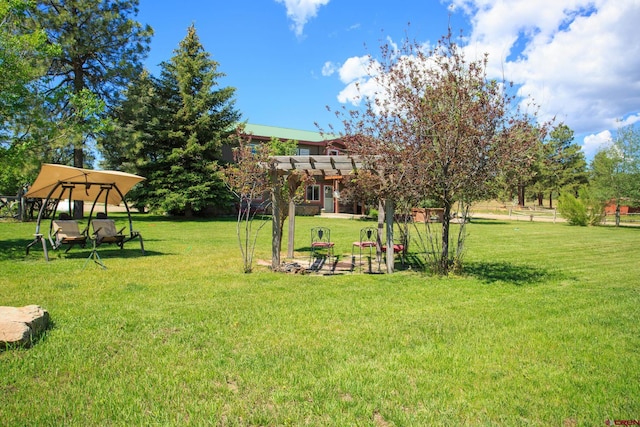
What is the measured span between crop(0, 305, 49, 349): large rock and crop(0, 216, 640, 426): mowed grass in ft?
0.47

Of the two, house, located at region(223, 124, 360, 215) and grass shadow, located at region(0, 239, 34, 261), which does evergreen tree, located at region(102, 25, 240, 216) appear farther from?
grass shadow, located at region(0, 239, 34, 261)

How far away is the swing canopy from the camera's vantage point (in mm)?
9922

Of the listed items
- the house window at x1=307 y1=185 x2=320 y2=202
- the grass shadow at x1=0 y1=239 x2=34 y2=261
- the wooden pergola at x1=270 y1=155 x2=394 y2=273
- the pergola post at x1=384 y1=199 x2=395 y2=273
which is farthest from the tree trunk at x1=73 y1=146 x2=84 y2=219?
the pergola post at x1=384 y1=199 x2=395 y2=273

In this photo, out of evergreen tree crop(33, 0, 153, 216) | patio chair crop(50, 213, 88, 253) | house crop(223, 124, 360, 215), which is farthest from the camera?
house crop(223, 124, 360, 215)

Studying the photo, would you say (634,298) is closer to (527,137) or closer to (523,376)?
(527,137)

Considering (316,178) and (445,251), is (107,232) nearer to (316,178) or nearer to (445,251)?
(445,251)

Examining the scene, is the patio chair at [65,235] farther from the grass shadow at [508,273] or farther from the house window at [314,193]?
the house window at [314,193]

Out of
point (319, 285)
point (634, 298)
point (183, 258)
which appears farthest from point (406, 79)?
point (183, 258)

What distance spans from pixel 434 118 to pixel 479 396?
515cm

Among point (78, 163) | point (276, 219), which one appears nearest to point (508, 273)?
point (276, 219)

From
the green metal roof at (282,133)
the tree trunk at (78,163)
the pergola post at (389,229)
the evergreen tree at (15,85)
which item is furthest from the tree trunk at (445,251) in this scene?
the green metal roof at (282,133)

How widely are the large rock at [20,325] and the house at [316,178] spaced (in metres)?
26.7

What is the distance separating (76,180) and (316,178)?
860 inches

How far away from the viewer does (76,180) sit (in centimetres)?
1071
